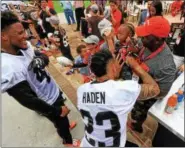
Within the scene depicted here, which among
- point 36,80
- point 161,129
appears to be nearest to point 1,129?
point 36,80

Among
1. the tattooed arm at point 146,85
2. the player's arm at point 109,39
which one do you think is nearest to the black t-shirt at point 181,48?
the player's arm at point 109,39

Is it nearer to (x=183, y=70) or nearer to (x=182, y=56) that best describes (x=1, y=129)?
(x=183, y=70)

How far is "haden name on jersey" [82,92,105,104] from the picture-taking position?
109cm

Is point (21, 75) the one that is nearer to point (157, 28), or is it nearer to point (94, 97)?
point (94, 97)

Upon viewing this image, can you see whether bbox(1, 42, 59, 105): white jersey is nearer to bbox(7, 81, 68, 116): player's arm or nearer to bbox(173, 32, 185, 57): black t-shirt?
bbox(7, 81, 68, 116): player's arm

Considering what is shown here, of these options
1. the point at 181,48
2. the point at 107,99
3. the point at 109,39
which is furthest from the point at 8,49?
Result: the point at 181,48

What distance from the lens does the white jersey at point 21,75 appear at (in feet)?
4.26

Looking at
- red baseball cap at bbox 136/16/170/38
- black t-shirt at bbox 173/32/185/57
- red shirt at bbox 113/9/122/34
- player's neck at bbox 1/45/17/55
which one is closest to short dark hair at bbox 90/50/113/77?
red baseball cap at bbox 136/16/170/38

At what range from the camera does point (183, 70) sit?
190 cm

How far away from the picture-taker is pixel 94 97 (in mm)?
1119

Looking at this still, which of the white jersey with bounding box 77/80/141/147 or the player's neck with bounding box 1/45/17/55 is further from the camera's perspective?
the player's neck with bounding box 1/45/17/55

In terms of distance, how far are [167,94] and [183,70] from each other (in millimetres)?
528

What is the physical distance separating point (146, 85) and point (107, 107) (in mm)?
359

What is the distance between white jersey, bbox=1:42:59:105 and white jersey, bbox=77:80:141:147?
0.54m
